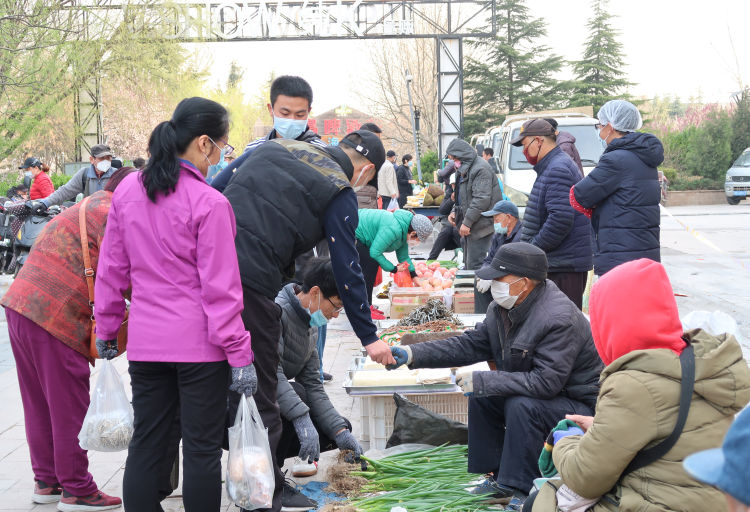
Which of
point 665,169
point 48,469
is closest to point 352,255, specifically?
point 48,469

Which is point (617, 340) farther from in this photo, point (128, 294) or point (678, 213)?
point (678, 213)

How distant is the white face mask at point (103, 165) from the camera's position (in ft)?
29.2

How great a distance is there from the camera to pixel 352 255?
3557 mm

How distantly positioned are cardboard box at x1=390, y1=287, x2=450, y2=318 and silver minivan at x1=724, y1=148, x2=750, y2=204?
2190 cm

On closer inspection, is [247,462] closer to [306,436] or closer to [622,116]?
[306,436]

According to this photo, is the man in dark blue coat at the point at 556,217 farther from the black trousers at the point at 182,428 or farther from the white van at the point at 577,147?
the white van at the point at 577,147

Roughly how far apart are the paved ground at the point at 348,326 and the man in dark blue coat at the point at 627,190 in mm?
2218

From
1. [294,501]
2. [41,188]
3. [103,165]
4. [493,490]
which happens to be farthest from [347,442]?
[41,188]

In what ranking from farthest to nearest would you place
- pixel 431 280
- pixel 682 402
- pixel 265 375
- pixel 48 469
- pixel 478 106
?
1. pixel 478 106
2. pixel 431 280
3. pixel 48 469
4. pixel 265 375
5. pixel 682 402

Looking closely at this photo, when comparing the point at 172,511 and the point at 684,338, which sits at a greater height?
the point at 684,338

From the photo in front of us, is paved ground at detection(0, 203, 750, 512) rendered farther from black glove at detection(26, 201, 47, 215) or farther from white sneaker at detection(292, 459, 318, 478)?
black glove at detection(26, 201, 47, 215)

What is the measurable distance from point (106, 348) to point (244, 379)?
779 millimetres

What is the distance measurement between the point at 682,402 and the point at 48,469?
3.27 meters

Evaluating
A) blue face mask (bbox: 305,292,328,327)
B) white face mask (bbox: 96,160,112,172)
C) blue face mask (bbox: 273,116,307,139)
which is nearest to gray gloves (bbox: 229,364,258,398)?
blue face mask (bbox: 305,292,328,327)
